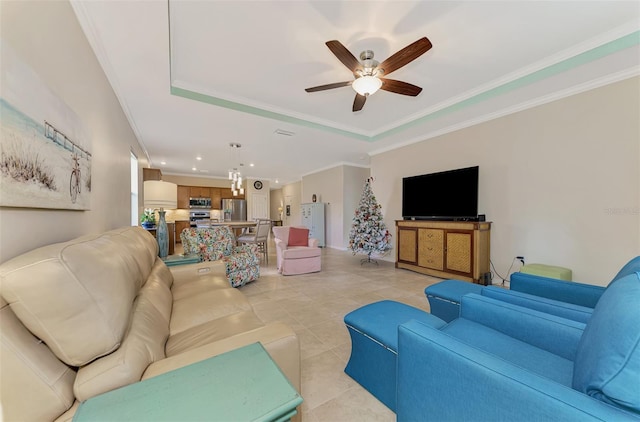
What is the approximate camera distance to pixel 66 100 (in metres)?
1.46

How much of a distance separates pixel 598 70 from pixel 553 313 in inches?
115

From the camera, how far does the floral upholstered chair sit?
3365 mm

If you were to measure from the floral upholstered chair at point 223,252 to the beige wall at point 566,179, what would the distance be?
3.91m

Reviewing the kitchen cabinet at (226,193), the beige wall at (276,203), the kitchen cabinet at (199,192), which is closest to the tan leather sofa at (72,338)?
the kitchen cabinet at (199,192)

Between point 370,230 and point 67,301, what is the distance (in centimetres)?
469

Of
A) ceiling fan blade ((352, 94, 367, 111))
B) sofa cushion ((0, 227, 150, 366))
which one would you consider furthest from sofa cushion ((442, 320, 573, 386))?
ceiling fan blade ((352, 94, 367, 111))

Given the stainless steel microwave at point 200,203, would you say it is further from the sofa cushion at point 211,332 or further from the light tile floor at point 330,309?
the sofa cushion at point 211,332

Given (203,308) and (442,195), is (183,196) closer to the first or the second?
(203,308)

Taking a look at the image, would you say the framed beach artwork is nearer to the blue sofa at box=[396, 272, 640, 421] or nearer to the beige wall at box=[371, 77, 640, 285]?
the blue sofa at box=[396, 272, 640, 421]

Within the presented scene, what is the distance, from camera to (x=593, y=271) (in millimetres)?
2791

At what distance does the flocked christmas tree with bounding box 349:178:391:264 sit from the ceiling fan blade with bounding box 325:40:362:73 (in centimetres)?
325

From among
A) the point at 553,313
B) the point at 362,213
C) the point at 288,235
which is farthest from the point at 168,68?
the point at 362,213

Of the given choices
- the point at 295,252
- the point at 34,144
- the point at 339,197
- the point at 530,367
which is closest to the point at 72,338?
the point at 34,144

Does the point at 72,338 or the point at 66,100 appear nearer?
the point at 72,338
